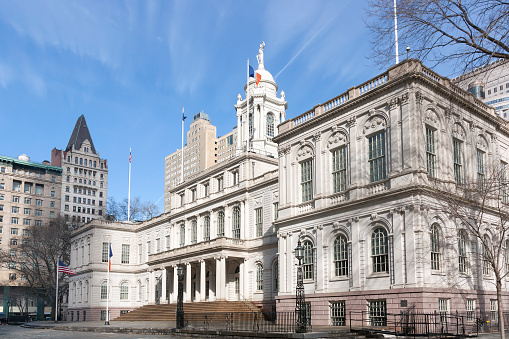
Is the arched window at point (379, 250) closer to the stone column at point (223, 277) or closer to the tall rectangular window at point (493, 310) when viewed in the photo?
the tall rectangular window at point (493, 310)

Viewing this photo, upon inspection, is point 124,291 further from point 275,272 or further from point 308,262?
point 308,262

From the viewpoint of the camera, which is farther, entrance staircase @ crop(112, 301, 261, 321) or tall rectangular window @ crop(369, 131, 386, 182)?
entrance staircase @ crop(112, 301, 261, 321)

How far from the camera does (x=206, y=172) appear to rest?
187ft

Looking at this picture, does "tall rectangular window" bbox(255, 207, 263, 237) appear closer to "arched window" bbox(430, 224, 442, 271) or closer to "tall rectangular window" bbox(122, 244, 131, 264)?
"arched window" bbox(430, 224, 442, 271)

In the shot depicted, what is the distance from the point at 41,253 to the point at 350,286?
186 ft

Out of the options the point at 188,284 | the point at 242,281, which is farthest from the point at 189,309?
the point at 242,281

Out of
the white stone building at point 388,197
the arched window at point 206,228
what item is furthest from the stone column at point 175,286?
the white stone building at point 388,197

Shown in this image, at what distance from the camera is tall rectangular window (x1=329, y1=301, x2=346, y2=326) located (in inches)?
1243

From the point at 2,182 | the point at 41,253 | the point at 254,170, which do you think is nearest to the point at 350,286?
the point at 254,170

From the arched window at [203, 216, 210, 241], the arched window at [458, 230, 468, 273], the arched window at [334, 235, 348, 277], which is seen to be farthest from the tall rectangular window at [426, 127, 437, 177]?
the arched window at [203, 216, 210, 241]

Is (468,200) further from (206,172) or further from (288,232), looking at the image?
(206,172)

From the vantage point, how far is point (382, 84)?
30.9 meters

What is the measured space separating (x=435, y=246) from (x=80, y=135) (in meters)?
120

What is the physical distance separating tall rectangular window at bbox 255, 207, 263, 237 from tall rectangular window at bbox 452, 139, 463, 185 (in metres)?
20.3
